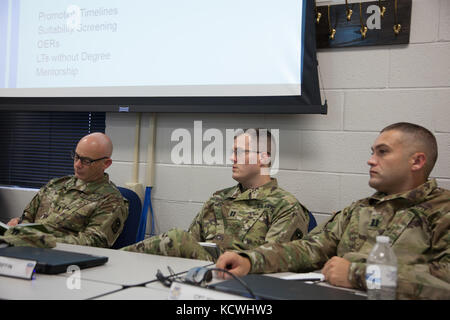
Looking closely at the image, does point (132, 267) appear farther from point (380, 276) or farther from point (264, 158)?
point (264, 158)

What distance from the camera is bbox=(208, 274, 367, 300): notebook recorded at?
3.72 ft

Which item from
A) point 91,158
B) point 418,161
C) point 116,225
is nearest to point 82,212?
point 116,225

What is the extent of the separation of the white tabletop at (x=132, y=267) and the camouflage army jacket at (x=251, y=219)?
0.64m

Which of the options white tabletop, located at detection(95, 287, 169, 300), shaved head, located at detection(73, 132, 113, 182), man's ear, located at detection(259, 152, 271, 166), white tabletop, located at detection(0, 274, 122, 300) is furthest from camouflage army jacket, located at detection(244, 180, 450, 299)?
shaved head, located at detection(73, 132, 113, 182)

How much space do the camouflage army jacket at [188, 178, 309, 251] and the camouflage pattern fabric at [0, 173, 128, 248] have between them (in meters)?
Result: 0.43

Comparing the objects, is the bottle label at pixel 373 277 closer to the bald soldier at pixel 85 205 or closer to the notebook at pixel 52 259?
the notebook at pixel 52 259

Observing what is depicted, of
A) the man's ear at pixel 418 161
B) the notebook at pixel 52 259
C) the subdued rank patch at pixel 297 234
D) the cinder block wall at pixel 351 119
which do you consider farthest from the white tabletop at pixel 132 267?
the cinder block wall at pixel 351 119

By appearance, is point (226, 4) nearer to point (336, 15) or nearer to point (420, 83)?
point (336, 15)

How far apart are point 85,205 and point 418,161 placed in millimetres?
1690

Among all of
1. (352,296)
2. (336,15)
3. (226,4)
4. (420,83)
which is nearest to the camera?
(352,296)

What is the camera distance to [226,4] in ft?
9.26

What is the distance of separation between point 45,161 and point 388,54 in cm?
262

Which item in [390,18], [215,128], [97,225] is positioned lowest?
[97,225]
